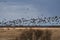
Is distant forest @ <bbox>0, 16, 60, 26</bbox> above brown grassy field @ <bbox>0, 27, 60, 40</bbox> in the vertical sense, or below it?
above

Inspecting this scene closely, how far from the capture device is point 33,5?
0.91 m

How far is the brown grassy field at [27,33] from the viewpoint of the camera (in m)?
0.86

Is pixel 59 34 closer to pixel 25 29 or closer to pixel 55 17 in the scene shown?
pixel 55 17

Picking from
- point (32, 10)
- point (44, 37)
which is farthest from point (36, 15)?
point (44, 37)

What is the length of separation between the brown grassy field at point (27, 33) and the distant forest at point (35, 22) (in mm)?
32

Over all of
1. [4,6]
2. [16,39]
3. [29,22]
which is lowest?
[16,39]

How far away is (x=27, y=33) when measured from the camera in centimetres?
87

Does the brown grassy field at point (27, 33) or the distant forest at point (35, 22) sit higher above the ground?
the distant forest at point (35, 22)

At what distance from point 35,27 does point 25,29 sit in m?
0.06

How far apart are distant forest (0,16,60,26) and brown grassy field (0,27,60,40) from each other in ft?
0.10

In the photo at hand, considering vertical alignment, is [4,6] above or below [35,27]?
above

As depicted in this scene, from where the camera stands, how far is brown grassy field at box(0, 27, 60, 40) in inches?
33.7

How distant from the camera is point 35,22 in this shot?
2.86 ft

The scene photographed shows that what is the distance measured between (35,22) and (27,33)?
87 mm
